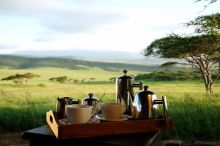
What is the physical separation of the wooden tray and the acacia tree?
10.3 metres

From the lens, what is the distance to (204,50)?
13297 mm

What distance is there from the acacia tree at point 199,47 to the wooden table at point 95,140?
10357mm

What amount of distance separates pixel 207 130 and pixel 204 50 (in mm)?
8736

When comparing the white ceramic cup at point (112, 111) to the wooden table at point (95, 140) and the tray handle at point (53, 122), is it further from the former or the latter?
the tray handle at point (53, 122)

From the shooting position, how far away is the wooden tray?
209 centimetres

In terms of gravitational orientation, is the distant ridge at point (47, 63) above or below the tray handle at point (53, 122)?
above

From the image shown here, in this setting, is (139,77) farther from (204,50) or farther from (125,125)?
(125,125)

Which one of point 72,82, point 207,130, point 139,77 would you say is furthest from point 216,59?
point 207,130

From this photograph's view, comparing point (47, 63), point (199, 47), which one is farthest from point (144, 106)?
point (47, 63)

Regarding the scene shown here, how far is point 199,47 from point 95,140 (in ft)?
37.7

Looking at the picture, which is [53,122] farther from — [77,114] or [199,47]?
[199,47]

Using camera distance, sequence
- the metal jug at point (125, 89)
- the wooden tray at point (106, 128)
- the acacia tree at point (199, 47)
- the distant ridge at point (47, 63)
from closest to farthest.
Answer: the wooden tray at point (106, 128)
the metal jug at point (125, 89)
the acacia tree at point (199, 47)
the distant ridge at point (47, 63)

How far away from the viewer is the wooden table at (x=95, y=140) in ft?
6.97

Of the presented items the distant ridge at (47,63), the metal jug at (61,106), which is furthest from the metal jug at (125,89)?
the distant ridge at (47,63)
